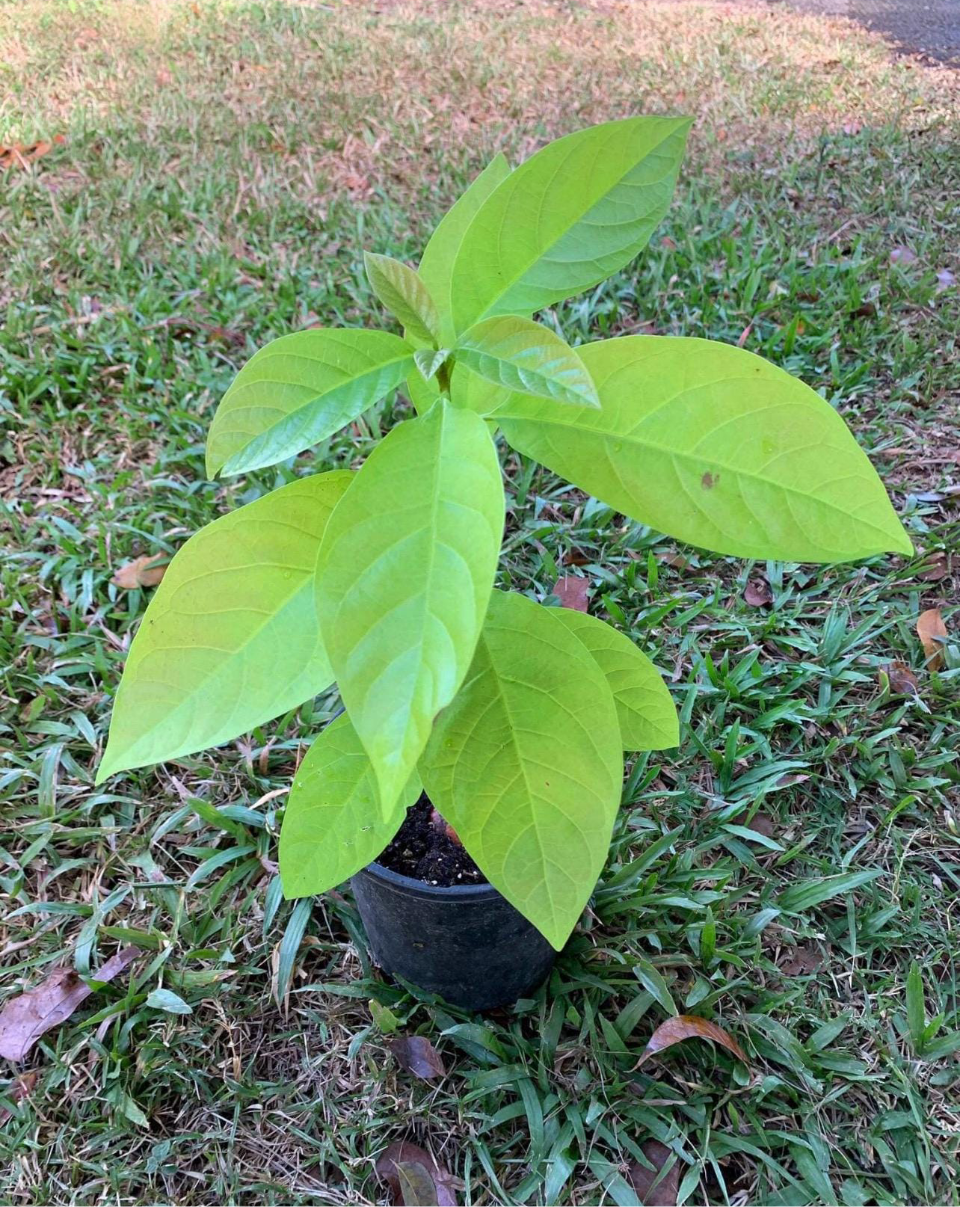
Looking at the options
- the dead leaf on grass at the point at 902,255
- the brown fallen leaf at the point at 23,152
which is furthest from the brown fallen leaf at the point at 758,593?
the brown fallen leaf at the point at 23,152

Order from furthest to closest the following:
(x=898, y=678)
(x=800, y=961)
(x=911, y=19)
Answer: (x=911, y=19) < (x=898, y=678) < (x=800, y=961)

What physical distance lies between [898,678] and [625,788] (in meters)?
0.71

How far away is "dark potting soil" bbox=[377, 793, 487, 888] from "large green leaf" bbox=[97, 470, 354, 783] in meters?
0.48

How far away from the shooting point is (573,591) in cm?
203

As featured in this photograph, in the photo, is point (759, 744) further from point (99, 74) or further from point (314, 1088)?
point (99, 74)

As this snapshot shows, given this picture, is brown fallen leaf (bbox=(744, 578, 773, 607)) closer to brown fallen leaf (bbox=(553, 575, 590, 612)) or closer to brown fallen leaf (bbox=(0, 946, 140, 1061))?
brown fallen leaf (bbox=(553, 575, 590, 612))

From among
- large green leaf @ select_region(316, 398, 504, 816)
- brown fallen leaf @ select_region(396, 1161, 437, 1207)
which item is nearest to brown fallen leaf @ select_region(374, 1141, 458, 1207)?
brown fallen leaf @ select_region(396, 1161, 437, 1207)

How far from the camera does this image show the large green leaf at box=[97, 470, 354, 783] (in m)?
0.86

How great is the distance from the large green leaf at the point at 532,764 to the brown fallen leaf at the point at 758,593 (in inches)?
49.1

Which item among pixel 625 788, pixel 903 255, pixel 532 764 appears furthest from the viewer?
pixel 903 255

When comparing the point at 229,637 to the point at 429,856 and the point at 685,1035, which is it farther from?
the point at 685,1035

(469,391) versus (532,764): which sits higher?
(469,391)

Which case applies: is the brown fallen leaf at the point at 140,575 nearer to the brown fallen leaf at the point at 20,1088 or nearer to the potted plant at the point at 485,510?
the brown fallen leaf at the point at 20,1088

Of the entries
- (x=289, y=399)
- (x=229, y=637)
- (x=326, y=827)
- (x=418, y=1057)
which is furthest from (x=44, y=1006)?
(x=289, y=399)
